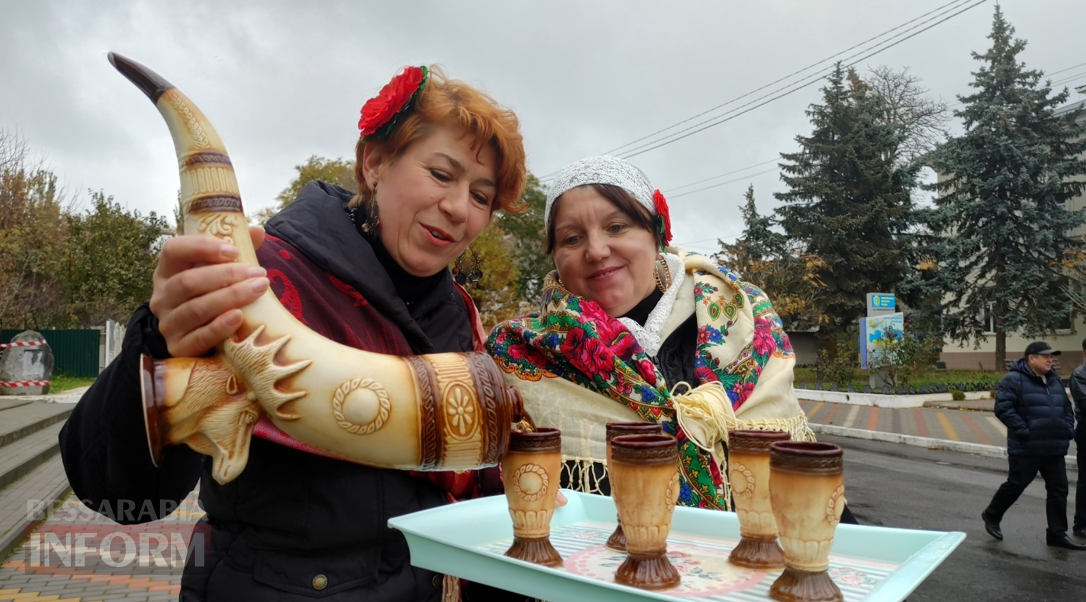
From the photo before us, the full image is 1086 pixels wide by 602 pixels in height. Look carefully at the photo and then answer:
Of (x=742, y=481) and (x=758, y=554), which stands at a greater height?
(x=742, y=481)

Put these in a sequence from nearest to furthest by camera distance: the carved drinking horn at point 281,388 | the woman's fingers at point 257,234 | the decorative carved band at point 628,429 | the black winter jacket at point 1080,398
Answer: the carved drinking horn at point 281,388 → the woman's fingers at point 257,234 → the decorative carved band at point 628,429 → the black winter jacket at point 1080,398

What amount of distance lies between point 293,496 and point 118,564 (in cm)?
501

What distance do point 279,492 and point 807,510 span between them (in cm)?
103

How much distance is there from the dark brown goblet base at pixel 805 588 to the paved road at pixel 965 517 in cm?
446

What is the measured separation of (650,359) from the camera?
7.63 feet

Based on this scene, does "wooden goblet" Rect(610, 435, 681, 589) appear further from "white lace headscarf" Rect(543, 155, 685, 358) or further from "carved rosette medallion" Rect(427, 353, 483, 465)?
"white lace headscarf" Rect(543, 155, 685, 358)

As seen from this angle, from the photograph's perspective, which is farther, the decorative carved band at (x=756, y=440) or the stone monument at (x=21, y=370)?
the stone monument at (x=21, y=370)

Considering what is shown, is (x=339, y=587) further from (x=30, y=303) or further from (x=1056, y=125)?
(x=1056, y=125)

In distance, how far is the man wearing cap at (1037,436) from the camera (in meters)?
6.61

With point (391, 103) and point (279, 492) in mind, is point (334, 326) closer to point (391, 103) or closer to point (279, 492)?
point (279, 492)

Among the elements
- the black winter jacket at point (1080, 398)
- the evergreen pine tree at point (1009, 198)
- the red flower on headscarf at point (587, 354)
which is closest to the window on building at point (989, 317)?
the evergreen pine tree at point (1009, 198)

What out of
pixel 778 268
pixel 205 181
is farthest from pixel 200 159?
pixel 778 268

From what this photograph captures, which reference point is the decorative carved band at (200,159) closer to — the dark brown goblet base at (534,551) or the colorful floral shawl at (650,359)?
the dark brown goblet base at (534,551)

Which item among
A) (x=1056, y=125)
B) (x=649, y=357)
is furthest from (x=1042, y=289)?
(x=649, y=357)
